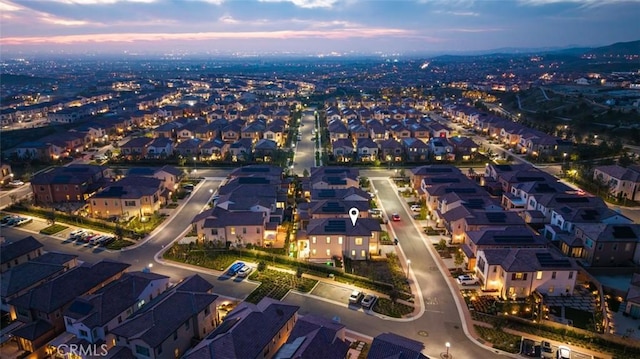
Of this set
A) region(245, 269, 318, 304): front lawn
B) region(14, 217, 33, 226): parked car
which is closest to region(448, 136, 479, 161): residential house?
region(245, 269, 318, 304): front lawn

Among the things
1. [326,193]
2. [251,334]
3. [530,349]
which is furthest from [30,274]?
[530,349]

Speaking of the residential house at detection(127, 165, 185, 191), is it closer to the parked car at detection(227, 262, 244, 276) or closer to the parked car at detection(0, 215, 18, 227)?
the parked car at detection(0, 215, 18, 227)

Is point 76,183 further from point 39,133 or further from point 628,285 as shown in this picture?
point 628,285

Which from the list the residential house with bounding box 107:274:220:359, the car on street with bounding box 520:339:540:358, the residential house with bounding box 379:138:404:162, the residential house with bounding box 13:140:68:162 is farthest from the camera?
the residential house with bounding box 379:138:404:162

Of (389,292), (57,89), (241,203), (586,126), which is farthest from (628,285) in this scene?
(57,89)

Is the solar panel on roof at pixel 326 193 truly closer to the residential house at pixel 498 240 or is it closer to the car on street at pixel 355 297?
the residential house at pixel 498 240

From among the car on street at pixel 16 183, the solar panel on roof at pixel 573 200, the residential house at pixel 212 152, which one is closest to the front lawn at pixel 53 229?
the car on street at pixel 16 183
